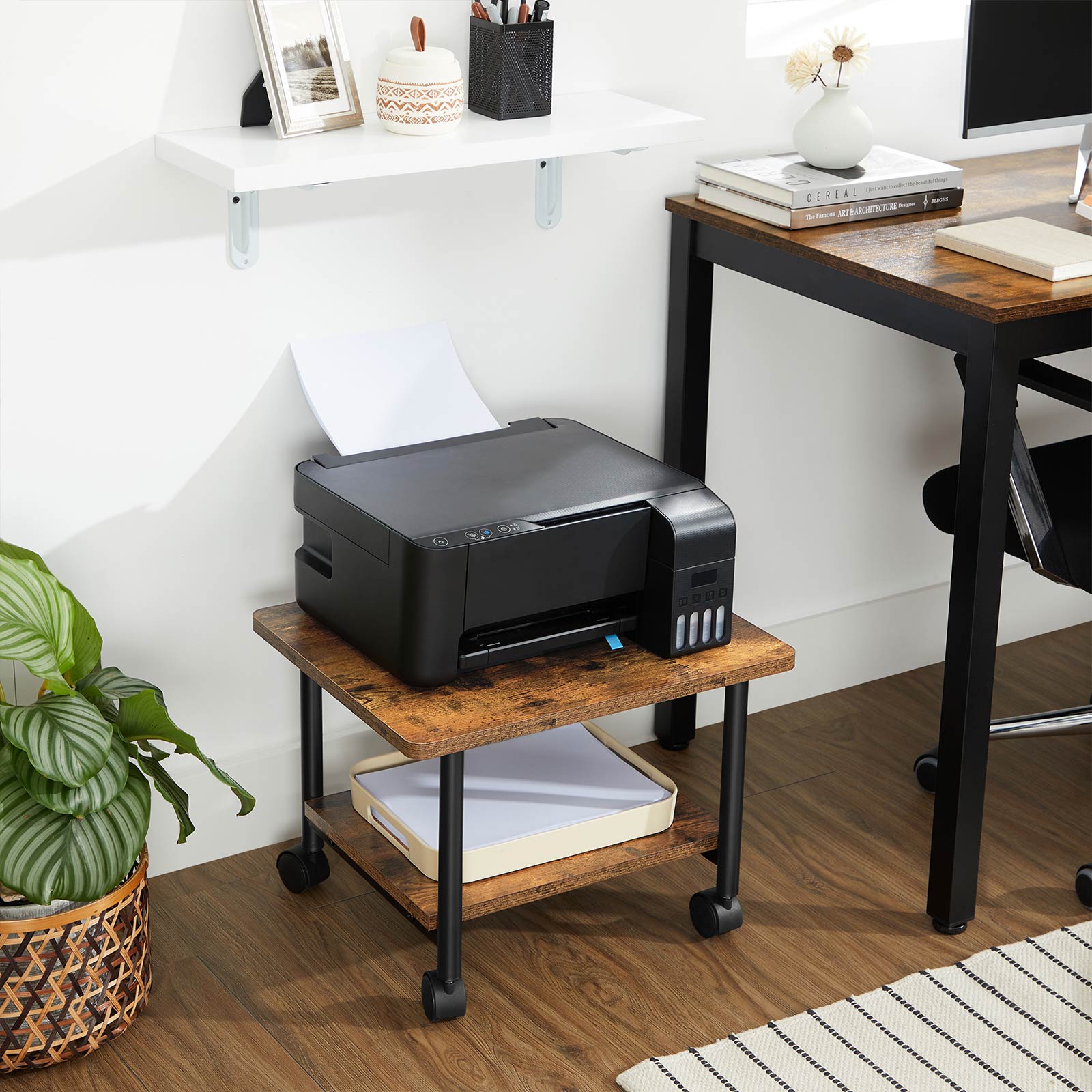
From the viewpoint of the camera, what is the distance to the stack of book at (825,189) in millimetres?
2305

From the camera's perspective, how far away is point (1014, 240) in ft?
7.18

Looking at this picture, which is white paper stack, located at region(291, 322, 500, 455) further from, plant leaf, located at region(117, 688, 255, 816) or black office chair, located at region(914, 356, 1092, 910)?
black office chair, located at region(914, 356, 1092, 910)

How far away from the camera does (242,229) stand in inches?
85.1

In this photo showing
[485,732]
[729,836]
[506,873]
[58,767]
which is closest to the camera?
[58,767]

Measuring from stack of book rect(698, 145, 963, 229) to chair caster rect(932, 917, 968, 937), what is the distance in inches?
42.3

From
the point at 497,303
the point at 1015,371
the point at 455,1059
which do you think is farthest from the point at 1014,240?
the point at 455,1059

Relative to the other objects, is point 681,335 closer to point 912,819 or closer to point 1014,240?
point 1014,240

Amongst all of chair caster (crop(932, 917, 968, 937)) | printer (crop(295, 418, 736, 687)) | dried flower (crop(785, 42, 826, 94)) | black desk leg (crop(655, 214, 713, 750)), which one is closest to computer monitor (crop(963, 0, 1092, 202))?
dried flower (crop(785, 42, 826, 94))

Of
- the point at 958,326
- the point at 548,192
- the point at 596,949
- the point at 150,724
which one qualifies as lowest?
the point at 596,949

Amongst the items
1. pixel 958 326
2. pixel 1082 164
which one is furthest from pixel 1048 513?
pixel 1082 164

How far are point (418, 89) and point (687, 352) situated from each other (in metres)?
0.71

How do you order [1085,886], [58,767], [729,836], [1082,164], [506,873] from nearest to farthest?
[58,767], [506,873], [729,836], [1085,886], [1082,164]

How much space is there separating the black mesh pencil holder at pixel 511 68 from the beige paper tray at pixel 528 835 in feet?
3.12

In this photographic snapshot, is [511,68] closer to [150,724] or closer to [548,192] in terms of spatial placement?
[548,192]
